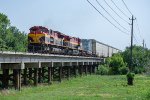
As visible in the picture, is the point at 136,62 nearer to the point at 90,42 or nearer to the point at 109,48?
the point at 90,42

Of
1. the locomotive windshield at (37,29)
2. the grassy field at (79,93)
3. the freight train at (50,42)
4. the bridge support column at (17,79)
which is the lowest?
the grassy field at (79,93)

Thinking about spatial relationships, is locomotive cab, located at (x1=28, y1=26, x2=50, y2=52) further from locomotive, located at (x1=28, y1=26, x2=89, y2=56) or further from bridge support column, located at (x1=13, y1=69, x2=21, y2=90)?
bridge support column, located at (x1=13, y1=69, x2=21, y2=90)

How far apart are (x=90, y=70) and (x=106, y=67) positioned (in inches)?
164

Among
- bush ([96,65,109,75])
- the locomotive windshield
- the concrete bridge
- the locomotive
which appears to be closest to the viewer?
the concrete bridge

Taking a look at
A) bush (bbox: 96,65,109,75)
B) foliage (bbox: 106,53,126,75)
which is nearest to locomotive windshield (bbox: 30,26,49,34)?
bush (bbox: 96,65,109,75)

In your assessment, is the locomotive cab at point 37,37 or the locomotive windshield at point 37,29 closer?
the locomotive cab at point 37,37

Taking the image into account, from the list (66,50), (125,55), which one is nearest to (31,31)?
(66,50)

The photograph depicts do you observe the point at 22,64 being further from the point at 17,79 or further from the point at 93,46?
the point at 93,46

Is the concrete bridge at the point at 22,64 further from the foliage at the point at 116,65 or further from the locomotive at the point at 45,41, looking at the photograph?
the foliage at the point at 116,65

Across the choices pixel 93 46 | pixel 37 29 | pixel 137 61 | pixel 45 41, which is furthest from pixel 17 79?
pixel 137 61

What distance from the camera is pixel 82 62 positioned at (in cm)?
7225

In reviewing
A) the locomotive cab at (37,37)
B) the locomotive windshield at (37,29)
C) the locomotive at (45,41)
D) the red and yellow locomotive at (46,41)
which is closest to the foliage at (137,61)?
the red and yellow locomotive at (46,41)

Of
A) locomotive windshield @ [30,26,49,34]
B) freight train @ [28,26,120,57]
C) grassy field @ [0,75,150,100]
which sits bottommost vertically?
grassy field @ [0,75,150,100]

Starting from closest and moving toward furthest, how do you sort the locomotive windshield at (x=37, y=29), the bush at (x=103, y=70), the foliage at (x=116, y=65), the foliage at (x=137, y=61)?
the locomotive windshield at (x=37, y=29) → the bush at (x=103, y=70) → the foliage at (x=116, y=65) → the foliage at (x=137, y=61)
